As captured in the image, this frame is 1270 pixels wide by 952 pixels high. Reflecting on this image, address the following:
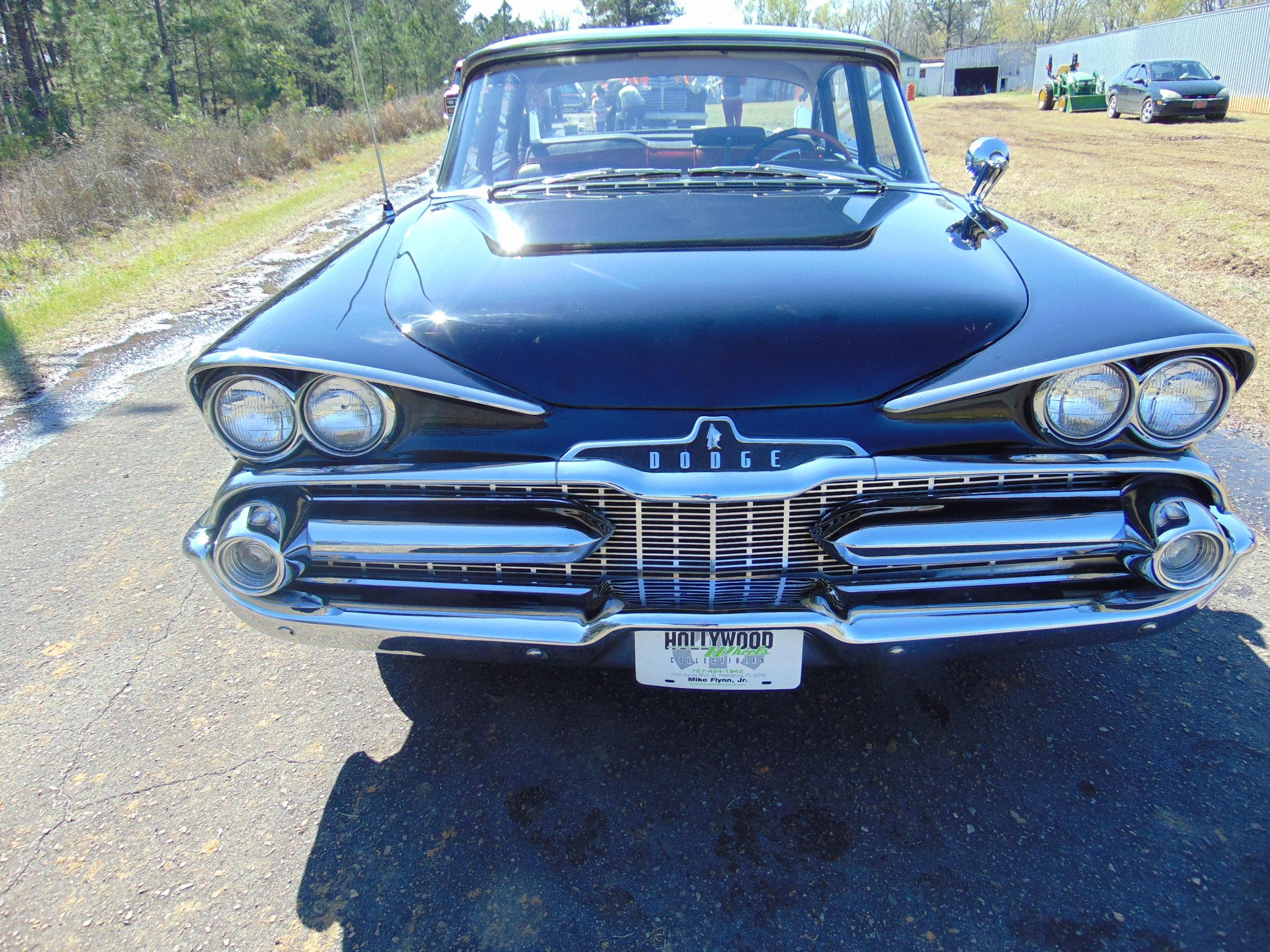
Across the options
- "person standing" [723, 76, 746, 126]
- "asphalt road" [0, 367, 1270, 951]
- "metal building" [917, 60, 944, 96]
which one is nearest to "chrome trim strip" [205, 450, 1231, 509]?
"asphalt road" [0, 367, 1270, 951]

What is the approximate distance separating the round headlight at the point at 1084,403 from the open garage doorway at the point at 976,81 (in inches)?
1879

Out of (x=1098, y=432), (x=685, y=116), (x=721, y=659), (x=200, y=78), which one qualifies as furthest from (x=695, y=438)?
(x=200, y=78)

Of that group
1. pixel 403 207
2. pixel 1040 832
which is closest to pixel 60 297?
pixel 403 207

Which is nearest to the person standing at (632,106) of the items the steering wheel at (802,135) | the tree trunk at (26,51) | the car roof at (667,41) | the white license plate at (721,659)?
the car roof at (667,41)

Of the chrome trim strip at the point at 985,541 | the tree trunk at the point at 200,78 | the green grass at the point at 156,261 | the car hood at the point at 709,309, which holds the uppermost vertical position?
the tree trunk at the point at 200,78

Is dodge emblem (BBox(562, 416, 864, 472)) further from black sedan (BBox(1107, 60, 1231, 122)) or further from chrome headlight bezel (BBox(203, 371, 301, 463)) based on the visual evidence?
black sedan (BBox(1107, 60, 1231, 122))

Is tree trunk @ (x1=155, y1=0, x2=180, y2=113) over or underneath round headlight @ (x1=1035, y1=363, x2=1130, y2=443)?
over

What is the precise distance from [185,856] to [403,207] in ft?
7.15

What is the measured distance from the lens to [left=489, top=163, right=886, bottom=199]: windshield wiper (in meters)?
2.56

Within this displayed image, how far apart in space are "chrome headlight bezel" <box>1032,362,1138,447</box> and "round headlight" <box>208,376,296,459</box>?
1.54m

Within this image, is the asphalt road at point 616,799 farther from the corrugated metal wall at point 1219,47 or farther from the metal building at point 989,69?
the metal building at point 989,69

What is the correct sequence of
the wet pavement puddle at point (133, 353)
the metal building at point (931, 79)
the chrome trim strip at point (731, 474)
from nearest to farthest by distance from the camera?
the chrome trim strip at point (731, 474) < the wet pavement puddle at point (133, 353) < the metal building at point (931, 79)

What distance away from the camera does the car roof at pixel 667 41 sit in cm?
285

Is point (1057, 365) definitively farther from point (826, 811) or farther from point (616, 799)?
point (616, 799)
